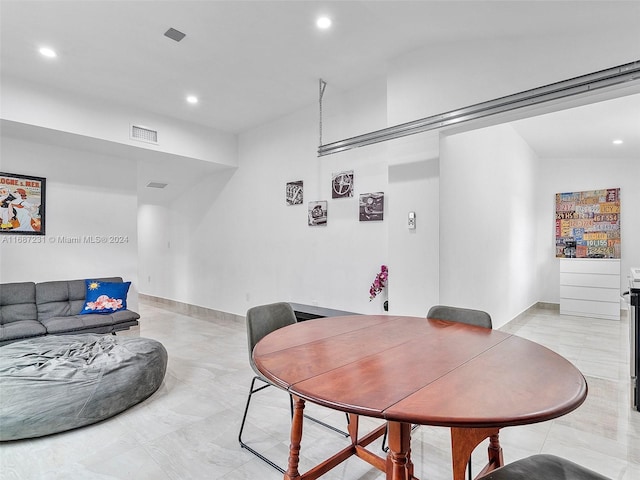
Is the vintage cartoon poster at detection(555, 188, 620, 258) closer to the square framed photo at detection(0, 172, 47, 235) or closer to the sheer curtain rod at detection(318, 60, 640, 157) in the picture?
the sheer curtain rod at detection(318, 60, 640, 157)

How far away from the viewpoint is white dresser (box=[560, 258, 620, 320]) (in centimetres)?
580

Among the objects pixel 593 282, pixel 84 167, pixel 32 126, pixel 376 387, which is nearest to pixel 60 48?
pixel 32 126

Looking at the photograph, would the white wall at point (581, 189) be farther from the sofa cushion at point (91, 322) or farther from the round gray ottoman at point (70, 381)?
the sofa cushion at point (91, 322)

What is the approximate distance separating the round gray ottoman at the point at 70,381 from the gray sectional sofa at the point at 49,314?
73 cm

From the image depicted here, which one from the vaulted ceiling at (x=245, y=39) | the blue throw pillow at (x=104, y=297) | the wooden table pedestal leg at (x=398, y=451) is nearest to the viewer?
the wooden table pedestal leg at (x=398, y=451)

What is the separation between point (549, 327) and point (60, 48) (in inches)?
282

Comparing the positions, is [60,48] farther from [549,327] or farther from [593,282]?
[593,282]

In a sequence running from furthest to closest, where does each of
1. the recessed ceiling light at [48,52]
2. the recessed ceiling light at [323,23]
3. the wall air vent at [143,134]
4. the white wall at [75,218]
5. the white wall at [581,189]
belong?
the white wall at [581,189] → the wall air vent at [143,134] → the white wall at [75,218] → the recessed ceiling light at [48,52] → the recessed ceiling light at [323,23]

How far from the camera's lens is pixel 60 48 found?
3348mm

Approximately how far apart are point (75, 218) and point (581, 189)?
28.0 feet

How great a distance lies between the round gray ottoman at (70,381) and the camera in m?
2.30

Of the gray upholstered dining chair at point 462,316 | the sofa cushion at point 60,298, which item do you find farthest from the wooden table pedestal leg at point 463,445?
the sofa cushion at point 60,298

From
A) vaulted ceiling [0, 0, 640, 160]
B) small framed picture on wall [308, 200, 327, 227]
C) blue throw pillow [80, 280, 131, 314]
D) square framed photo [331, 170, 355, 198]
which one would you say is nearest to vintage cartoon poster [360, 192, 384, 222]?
square framed photo [331, 170, 355, 198]

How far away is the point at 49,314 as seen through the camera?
170 inches
